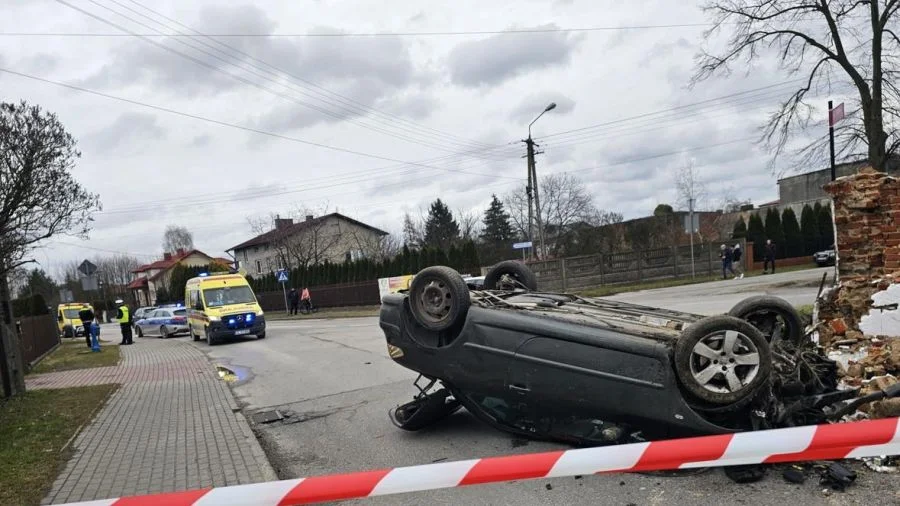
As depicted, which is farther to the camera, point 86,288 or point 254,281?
point 254,281

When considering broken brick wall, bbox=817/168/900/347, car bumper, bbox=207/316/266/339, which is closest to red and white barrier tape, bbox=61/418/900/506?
broken brick wall, bbox=817/168/900/347

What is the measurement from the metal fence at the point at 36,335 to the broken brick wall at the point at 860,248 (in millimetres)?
17054

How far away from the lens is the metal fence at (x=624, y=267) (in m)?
29.8

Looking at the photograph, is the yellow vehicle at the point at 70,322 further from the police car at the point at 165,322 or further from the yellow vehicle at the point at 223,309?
the yellow vehicle at the point at 223,309

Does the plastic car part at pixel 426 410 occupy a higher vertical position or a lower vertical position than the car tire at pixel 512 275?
lower

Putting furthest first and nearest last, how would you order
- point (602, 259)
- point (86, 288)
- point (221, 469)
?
point (602, 259), point (86, 288), point (221, 469)

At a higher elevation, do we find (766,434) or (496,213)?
(496,213)

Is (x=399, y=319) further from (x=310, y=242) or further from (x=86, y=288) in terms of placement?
(x=310, y=242)

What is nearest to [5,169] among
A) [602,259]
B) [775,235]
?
[602,259]

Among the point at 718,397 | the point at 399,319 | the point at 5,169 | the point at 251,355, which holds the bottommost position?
the point at 251,355

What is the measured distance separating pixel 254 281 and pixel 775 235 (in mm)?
42760

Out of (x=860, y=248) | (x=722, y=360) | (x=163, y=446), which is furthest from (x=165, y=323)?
(x=722, y=360)

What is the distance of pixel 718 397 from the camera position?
13.3 feet

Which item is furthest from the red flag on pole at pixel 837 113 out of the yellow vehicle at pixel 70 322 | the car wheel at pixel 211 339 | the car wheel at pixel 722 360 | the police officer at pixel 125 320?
the yellow vehicle at pixel 70 322
